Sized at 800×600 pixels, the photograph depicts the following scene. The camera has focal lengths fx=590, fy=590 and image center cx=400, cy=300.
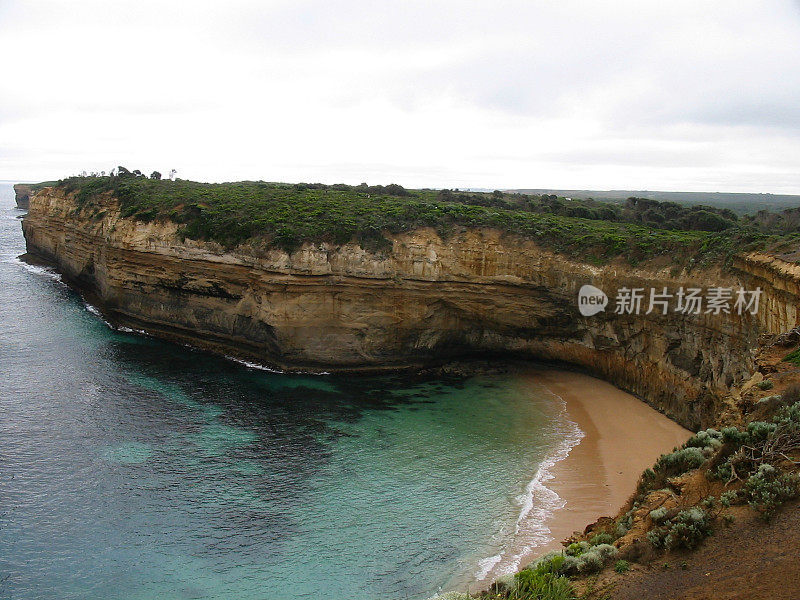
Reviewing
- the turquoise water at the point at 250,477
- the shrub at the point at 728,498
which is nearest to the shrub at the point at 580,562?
the shrub at the point at 728,498

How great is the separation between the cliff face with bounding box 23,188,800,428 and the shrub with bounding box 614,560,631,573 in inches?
645

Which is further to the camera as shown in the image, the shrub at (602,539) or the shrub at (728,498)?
the shrub at (602,539)

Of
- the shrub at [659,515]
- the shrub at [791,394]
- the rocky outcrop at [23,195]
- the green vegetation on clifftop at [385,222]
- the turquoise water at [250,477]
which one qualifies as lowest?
the turquoise water at [250,477]

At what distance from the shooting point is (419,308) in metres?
29.6

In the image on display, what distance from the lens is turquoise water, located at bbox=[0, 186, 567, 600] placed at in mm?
14555

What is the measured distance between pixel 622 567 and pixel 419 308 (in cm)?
2101

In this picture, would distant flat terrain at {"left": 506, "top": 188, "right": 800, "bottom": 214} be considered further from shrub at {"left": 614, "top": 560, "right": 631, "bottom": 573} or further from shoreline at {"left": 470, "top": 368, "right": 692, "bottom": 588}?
shrub at {"left": 614, "top": 560, "right": 631, "bottom": 573}

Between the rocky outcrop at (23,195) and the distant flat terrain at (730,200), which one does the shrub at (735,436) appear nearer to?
the distant flat terrain at (730,200)

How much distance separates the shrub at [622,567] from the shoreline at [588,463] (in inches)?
210

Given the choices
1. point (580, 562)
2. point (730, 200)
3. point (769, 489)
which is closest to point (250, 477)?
point (580, 562)

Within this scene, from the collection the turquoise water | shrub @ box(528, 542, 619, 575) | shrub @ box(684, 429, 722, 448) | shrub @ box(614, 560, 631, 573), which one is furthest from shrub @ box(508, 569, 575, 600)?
the turquoise water

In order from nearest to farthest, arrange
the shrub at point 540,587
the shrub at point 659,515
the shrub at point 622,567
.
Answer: the shrub at point 540,587
the shrub at point 622,567
the shrub at point 659,515

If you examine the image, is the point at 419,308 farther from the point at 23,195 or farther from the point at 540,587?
the point at 23,195

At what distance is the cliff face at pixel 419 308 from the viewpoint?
2603cm
